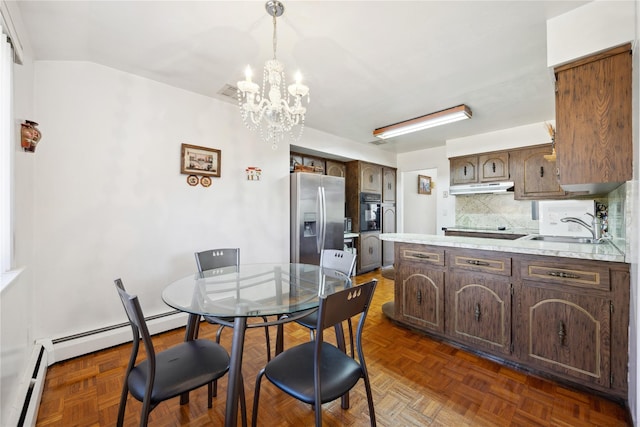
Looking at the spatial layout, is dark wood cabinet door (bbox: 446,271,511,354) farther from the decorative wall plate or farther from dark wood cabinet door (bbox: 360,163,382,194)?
dark wood cabinet door (bbox: 360,163,382,194)

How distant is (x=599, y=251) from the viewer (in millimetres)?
1740

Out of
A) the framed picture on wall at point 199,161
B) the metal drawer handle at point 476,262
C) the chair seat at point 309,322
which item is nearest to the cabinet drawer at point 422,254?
the metal drawer handle at point 476,262

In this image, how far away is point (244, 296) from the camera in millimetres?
1633

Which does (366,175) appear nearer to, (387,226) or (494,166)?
(387,226)

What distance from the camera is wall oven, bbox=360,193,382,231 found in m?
5.07

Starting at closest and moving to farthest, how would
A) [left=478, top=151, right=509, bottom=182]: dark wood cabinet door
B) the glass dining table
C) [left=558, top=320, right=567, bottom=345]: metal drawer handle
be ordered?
the glass dining table < [left=558, top=320, right=567, bottom=345]: metal drawer handle < [left=478, top=151, right=509, bottom=182]: dark wood cabinet door

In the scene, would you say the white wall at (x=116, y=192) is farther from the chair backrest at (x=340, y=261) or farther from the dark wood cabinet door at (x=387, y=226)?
the dark wood cabinet door at (x=387, y=226)

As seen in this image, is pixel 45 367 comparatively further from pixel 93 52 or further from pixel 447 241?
pixel 447 241

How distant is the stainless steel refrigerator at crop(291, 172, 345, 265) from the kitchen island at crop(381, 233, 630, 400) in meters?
1.57

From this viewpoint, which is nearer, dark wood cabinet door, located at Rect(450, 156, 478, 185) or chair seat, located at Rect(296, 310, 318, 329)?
chair seat, located at Rect(296, 310, 318, 329)

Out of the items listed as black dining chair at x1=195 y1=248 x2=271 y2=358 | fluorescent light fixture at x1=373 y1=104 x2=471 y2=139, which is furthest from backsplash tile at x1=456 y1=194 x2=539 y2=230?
black dining chair at x1=195 y1=248 x2=271 y2=358

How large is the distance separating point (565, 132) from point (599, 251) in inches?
32.1

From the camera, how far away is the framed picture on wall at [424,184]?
6.85 meters

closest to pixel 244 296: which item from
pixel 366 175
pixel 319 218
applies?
pixel 319 218
